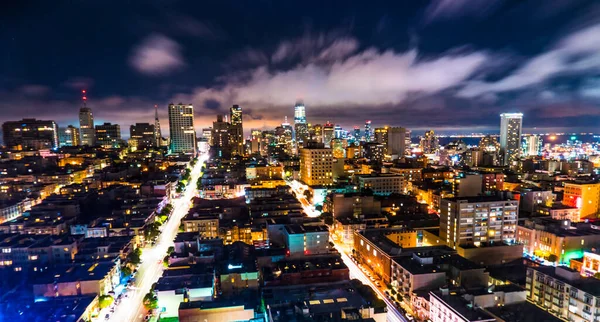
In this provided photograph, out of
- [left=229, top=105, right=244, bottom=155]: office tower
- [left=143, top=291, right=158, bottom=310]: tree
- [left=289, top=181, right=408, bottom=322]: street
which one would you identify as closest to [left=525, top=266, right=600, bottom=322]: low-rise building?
[left=289, top=181, right=408, bottom=322]: street

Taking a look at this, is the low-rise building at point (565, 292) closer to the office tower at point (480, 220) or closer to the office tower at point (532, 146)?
the office tower at point (480, 220)

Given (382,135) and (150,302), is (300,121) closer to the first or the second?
(382,135)

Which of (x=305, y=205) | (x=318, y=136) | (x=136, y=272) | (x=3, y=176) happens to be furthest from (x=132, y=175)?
(x=318, y=136)

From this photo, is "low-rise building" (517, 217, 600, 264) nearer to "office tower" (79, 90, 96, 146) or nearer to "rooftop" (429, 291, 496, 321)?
"rooftop" (429, 291, 496, 321)

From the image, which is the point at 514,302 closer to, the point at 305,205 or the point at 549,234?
the point at 549,234

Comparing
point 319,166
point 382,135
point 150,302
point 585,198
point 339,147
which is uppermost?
point 382,135

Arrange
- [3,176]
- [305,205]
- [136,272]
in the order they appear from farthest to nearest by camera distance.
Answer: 1. [3,176]
2. [305,205]
3. [136,272]

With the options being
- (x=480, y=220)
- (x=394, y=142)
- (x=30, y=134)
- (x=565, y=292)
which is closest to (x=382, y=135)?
(x=394, y=142)
